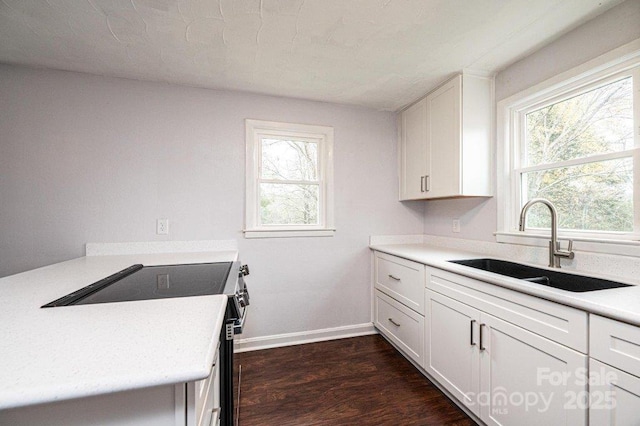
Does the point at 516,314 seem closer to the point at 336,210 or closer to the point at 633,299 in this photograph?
the point at 633,299

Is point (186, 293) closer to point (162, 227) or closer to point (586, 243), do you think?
point (162, 227)

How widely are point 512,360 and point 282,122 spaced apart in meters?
2.38

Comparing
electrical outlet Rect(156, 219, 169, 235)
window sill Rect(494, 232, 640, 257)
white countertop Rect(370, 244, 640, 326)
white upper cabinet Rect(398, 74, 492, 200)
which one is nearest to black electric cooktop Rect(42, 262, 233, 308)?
electrical outlet Rect(156, 219, 169, 235)

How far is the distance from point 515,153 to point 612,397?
5.29 feet

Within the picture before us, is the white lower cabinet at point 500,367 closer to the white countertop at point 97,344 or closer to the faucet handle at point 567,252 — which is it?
the faucet handle at point 567,252

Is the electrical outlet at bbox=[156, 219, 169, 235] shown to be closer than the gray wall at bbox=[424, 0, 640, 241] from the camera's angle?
No

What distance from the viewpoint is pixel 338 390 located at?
1.87 metres

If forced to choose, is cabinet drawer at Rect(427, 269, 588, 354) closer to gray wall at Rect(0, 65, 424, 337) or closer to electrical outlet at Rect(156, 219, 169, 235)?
gray wall at Rect(0, 65, 424, 337)

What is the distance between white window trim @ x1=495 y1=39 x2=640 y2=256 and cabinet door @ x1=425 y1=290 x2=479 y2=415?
0.73 meters

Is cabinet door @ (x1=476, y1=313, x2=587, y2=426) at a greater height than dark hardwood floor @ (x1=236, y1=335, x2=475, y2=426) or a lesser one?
greater

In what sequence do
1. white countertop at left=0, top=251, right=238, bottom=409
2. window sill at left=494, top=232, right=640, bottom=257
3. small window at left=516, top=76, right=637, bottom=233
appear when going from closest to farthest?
white countertop at left=0, top=251, right=238, bottom=409 < window sill at left=494, top=232, right=640, bottom=257 < small window at left=516, top=76, right=637, bottom=233

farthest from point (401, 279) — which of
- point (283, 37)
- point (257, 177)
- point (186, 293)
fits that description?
point (283, 37)

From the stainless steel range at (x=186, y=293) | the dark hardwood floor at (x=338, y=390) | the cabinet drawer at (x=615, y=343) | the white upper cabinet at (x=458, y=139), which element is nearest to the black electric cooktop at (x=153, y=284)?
the stainless steel range at (x=186, y=293)

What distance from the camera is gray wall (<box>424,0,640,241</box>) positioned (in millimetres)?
1420
